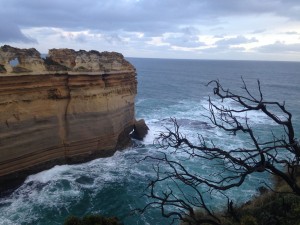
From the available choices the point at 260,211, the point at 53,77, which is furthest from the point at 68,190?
the point at 260,211

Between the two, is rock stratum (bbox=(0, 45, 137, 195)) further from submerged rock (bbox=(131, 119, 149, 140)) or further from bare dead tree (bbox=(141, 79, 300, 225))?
bare dead tree (bbox=(141, 79, 300, 225))

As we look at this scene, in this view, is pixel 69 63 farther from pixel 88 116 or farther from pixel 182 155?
pixel 182 155

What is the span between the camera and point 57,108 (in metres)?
20.9

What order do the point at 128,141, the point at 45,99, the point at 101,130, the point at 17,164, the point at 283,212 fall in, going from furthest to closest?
the point at 128,141
the point at 101,130
the point at 45,99
the point at 17,164
the point at 283,212

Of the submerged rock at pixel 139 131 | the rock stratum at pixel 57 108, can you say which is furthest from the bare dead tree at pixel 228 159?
the submerged rock at pixel 139 131

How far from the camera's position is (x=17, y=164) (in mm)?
18766

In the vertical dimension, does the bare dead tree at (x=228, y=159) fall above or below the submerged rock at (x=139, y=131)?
above

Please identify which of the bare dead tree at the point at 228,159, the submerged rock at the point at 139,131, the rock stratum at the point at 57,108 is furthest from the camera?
the submerged rock at the point at 139,131

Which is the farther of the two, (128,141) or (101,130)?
(128,141)

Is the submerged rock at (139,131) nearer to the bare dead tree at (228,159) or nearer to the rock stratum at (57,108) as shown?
the rock stratum at (57,108)

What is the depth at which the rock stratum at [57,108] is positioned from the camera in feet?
59.9

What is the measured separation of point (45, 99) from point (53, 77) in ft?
4.72

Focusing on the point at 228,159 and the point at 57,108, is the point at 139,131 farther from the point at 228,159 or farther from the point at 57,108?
the point at 228,159

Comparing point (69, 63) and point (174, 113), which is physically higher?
point (69, 63)
